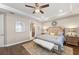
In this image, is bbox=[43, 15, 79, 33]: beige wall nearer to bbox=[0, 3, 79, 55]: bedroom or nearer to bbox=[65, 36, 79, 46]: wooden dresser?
bbox=[0, 3, 79, 55]: bedroom

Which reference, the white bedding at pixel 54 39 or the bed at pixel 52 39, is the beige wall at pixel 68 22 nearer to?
the bed at pixel 52 39

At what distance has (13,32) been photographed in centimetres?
184

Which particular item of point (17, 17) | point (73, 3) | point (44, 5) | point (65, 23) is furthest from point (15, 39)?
point (73, 3)

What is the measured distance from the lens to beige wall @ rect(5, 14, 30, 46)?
179 cm

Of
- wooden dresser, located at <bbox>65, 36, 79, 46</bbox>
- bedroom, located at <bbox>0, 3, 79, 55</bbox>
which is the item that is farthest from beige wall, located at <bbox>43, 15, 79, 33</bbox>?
wooden dresser, located at <bbox>65, 36, 79, 46</bbox>

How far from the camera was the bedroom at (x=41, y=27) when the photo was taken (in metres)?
1.66

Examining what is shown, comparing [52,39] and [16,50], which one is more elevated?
[52,39]

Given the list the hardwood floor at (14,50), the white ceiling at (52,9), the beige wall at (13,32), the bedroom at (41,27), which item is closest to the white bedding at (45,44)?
the bedroom at (41,27)

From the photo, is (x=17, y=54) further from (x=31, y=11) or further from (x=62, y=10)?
(x=62, y=10)

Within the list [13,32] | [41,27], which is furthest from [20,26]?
[41,27]

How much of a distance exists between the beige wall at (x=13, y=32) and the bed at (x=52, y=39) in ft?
0.90

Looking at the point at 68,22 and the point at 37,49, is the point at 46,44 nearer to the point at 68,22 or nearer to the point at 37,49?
the point at 37,49

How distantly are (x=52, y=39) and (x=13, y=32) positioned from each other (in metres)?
0.85

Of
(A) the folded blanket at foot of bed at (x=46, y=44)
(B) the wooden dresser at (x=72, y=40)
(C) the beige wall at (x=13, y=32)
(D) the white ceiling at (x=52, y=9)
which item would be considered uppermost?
(D) the white ceiling at (x=52, y=9)
